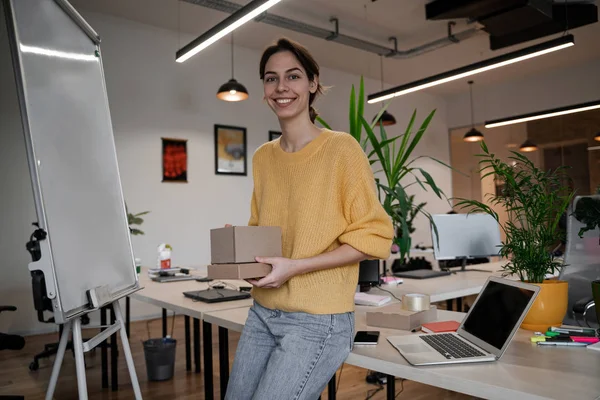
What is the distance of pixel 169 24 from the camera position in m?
5.70

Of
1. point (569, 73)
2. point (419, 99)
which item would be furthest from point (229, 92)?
point (569, 73)

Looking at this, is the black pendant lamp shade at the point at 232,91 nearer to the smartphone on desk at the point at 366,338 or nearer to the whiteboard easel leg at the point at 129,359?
the whiteboard easel leg at the point at 129,359

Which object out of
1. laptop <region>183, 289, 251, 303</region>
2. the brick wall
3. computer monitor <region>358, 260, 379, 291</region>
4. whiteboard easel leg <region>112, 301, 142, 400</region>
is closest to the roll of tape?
computer monitor <region>358, 260, 379, 291</region>

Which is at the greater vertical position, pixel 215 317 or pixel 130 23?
pixel 130 23

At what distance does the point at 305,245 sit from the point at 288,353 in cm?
27

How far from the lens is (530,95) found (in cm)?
817

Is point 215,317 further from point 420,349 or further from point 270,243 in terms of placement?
point 420,349

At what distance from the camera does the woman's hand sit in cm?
114

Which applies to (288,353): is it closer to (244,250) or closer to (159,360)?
(244,250)

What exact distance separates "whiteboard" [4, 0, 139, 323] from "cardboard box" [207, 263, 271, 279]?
1.72 feet

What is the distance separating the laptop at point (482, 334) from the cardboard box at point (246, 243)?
44 centimetres

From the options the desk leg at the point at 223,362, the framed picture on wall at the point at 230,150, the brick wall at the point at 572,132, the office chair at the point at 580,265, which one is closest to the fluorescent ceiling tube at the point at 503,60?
the framed picture on wall at the point at 230,150

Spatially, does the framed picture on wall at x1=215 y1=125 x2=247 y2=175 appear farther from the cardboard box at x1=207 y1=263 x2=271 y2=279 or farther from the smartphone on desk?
the cardboard box at x1=207 y1=263 x2=271 y2=279

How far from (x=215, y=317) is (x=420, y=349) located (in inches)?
32.8
